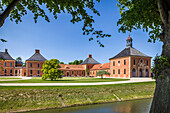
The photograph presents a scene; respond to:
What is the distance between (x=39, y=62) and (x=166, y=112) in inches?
1768

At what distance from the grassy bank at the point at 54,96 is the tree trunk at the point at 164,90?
21.4 feet

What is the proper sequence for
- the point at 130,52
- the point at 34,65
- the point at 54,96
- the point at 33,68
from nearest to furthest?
the point at 54,96
the point at 130,52
the point at 33,68
the point at 34,65

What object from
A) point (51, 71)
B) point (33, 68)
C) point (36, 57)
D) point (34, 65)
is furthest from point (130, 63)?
point (36, 57)

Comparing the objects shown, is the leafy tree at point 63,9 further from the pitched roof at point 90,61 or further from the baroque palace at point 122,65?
the pitched roof at point 90,61

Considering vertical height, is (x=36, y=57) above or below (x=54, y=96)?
above

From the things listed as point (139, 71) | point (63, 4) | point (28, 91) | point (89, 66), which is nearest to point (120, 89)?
point (28, 91)

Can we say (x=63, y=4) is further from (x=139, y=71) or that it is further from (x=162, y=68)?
(x=139, y=71)

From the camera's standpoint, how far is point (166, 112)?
3.63m

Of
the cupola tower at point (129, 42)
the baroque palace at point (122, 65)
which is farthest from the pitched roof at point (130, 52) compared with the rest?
the cupola tower at point (129, 42)

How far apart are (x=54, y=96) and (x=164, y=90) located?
7.61m

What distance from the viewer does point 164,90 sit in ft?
12.4

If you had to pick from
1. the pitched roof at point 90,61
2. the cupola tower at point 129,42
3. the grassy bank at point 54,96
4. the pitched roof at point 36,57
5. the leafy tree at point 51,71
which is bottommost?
the grassy bank at point 54,96

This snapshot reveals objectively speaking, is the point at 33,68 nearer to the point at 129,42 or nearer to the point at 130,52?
the point at 130,52

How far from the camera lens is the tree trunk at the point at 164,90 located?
12.1 ft
